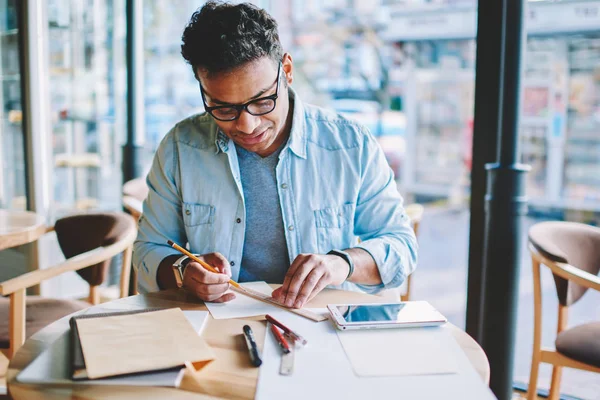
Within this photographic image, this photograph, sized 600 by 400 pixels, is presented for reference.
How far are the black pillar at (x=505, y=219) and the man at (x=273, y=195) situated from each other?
0.59 m

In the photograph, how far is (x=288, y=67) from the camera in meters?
1.52

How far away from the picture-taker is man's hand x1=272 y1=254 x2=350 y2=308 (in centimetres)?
122

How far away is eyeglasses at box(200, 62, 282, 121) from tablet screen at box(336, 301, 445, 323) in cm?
53

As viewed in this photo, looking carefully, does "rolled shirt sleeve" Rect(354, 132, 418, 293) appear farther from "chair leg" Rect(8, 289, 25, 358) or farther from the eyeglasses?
"chair leg" Rect(8, 289, 25, 358)

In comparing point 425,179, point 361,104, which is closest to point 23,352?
point 361,104

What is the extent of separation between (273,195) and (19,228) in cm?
136

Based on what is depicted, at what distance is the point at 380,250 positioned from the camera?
4.72ft

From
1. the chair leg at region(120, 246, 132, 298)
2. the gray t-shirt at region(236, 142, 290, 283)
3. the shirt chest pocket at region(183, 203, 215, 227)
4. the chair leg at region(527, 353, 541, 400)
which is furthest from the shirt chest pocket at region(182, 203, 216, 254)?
the chair leg at region(527, 353, 541, 400)

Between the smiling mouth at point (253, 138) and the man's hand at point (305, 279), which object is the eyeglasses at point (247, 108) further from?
the man's hand at point (305, 279)

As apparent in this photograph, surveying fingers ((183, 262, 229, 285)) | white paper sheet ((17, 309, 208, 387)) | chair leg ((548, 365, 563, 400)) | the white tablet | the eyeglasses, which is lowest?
chair leg ((548, 365, 563, 400))

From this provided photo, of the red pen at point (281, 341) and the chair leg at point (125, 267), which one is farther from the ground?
the red pen at point (281, 341)

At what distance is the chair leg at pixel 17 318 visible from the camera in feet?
5.77

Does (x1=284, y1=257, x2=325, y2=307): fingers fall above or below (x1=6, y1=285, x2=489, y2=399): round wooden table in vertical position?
above

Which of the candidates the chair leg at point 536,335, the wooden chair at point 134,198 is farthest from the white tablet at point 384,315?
the wooden chair at point 134,198
